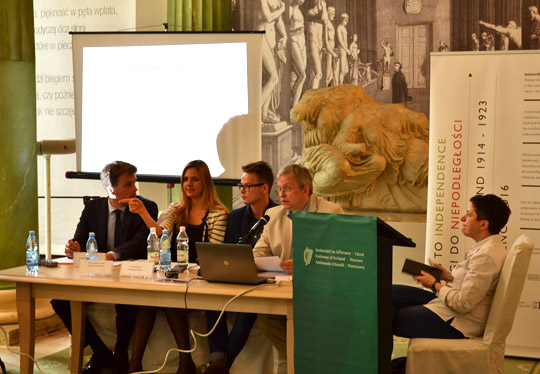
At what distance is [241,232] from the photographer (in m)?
4.42

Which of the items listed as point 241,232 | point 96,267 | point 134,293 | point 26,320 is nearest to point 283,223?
point 241,232

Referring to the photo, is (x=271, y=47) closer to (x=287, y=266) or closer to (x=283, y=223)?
(x=283, y=223)

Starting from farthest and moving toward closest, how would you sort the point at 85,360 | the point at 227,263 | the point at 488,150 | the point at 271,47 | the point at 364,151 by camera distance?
the point at 271,47 → the point at 364,151 → the point at 488,150 → the point at 85,360 → the point at 227,263

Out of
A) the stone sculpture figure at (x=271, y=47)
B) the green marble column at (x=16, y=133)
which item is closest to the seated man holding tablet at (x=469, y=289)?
the green marble column at (x=16, y=133)

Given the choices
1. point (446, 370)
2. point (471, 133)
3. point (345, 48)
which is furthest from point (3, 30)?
point (446, 370)

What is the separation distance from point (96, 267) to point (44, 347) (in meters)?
1.55

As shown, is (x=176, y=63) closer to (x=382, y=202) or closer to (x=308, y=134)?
(x=308, y=134)

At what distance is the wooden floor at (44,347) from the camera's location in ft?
15.9

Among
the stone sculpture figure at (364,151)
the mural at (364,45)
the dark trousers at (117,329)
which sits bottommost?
the dark trousers at (117,329)

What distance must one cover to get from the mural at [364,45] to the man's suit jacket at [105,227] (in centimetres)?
215

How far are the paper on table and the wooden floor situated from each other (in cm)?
190

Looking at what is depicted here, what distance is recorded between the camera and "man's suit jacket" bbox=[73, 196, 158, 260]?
458 centimetres

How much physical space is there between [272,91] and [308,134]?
2.75 ft

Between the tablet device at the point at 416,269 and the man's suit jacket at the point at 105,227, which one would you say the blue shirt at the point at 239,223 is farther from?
the tablet device at the point at 416,269
